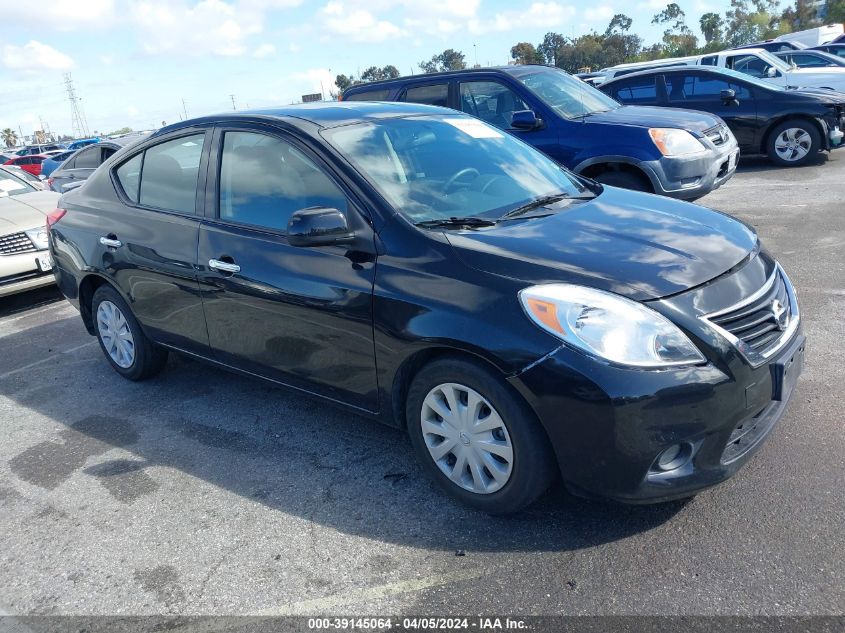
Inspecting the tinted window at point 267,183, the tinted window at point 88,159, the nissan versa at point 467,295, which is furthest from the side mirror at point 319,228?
the tinted window at point 88,159

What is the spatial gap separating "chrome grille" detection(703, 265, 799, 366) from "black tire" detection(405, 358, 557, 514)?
30.8 inches

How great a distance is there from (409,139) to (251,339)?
1380mm

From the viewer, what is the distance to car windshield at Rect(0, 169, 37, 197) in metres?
8.52

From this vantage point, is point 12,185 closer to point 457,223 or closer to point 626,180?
point 626,180

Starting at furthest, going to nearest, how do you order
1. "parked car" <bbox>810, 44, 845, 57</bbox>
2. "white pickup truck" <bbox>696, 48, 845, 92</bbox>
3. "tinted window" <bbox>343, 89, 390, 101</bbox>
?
1. "parked car" <bbox>810, 44, 845, 57</bbox>
2. "white pickup truck" <bbox>696, 48, 845, 92</bbox>
3. "tinted window" <bbox>343, 89, 390, 101</bbox>

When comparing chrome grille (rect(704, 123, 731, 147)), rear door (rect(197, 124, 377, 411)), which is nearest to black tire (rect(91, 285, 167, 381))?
rear door (rect(197, 124, 377, 411))

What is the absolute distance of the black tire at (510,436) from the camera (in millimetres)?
2838

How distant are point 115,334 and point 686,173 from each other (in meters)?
5.55

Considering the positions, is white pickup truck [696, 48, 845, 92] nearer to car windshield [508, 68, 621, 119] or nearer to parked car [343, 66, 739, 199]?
parked car [343, 66, 739, 199]

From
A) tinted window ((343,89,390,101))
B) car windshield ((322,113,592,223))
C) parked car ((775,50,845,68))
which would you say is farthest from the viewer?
parked car ((775,50,845,68))

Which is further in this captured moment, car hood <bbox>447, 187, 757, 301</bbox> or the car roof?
the car roof

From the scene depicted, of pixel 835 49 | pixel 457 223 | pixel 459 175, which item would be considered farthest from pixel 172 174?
pixel 835 49

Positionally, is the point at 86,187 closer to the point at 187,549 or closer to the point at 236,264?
the point at 236,264

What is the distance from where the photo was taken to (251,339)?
395 cm
